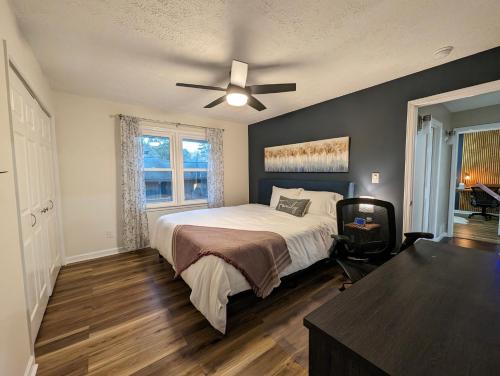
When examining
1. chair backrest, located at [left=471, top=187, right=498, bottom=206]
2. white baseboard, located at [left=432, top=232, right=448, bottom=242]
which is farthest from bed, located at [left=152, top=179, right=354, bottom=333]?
chair backrest, located at [left=471, top=187, right=498, bottom=206]

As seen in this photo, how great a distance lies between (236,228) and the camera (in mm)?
2553

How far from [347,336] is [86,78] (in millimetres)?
3490

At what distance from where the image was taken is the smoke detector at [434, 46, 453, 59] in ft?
6.55

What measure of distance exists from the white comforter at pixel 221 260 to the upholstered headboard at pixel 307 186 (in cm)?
52

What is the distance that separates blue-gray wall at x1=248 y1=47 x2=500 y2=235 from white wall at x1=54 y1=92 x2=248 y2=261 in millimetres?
2925

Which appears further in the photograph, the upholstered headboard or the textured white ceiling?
the upholstered headboard

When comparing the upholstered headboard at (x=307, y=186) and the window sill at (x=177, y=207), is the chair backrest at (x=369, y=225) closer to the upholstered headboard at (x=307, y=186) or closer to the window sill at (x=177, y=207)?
the upholstered headboard at (x=307, y=186)

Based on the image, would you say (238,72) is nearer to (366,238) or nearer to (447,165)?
(366,238)

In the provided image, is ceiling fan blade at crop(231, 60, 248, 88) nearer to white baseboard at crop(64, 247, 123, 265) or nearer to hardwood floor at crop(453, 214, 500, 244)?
white baseboard at crop(64, 247, 123, 265)

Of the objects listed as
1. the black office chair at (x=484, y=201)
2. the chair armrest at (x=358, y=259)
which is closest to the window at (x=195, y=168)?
the chair armrest at (x=358, y=259)

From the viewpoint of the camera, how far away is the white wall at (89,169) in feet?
10.1

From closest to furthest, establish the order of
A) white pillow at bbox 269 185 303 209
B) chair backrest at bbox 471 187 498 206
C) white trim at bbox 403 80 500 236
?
white trim at bbox 403 80 500 236
white pillow at bbox 269 185 303 209
chair backrest at bbox 471 187 498 206

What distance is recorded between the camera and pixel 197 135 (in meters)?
4.23

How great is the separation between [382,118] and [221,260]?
8.98ft
